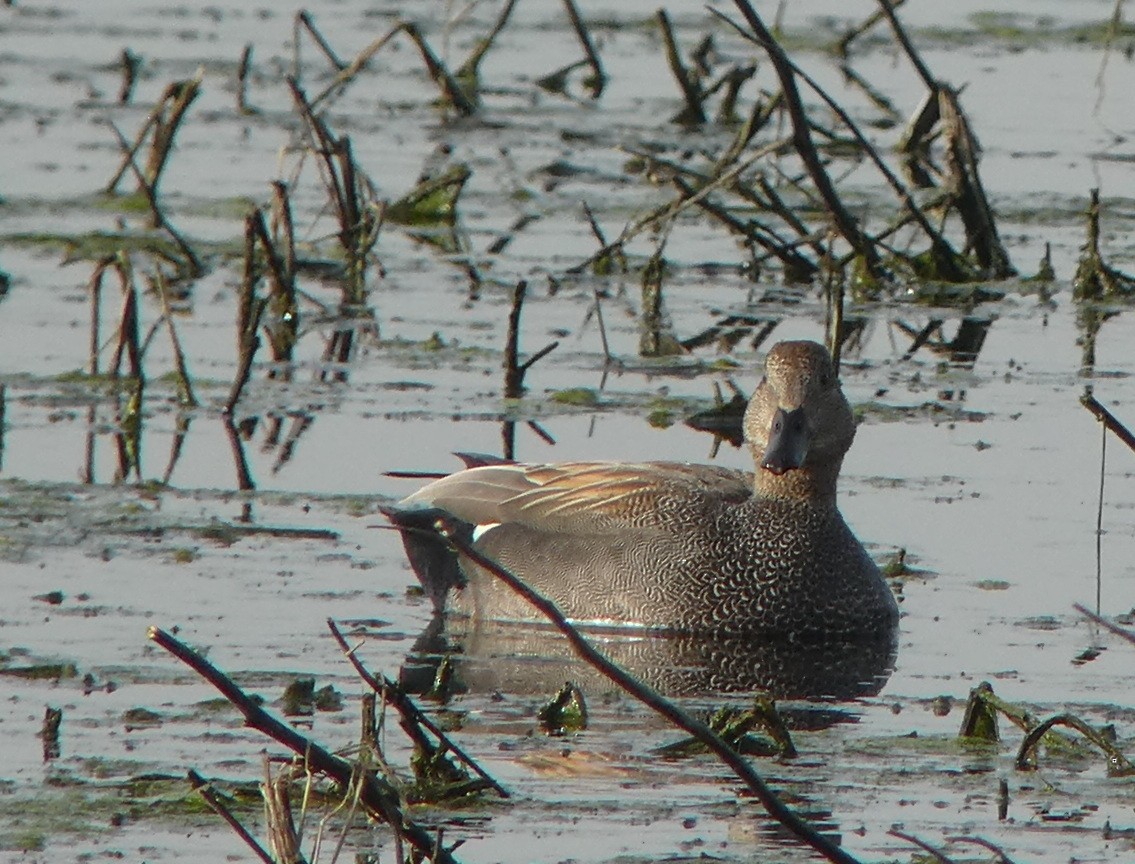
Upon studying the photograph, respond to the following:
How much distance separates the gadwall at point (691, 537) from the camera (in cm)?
925

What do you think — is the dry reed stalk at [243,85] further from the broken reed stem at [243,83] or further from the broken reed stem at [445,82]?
the broken reed stem at [445,82]

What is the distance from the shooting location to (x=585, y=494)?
947 centimetres

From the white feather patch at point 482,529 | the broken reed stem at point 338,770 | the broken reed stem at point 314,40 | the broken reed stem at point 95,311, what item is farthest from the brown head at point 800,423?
the broken reed stem at point 314,40

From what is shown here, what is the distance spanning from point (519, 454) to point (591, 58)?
28.7 ft

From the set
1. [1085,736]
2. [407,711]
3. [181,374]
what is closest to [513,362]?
[181,374]

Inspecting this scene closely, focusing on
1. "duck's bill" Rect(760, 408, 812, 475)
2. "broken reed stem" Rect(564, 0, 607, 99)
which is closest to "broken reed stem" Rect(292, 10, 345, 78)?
"broken reed stem" Rect(564, 0, 607, 99)

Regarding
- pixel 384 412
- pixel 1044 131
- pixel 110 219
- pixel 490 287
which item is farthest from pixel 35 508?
pixel 1044 131

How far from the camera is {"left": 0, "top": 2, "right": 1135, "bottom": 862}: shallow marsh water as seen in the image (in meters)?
6.87

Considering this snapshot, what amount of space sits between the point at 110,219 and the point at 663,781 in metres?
9.29

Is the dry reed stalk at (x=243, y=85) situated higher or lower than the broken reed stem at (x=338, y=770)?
higher

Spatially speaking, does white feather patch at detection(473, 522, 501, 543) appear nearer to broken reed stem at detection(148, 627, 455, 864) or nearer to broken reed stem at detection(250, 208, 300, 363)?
broken reed stem at detection(250, 208, 300, 363)

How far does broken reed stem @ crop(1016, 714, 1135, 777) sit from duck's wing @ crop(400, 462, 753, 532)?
2.39 metres

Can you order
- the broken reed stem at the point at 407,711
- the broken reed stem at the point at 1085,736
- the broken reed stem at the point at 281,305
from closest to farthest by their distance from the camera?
the broken reed stem at the point at 407,711 < the broken reed stem at the point at 1085,736 < the broken reed stem at the point at 281,305

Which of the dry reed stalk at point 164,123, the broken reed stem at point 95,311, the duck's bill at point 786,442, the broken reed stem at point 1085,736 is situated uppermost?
the dry reed stalk at point 164,123
